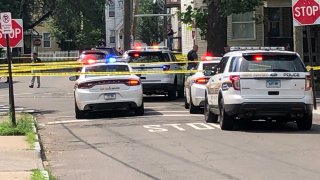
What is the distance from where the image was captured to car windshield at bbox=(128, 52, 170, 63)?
21812 millimetres

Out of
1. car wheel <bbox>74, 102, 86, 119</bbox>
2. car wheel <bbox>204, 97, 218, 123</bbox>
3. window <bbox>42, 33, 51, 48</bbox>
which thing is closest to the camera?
car wheel <bbox>204, 97, 218, 123</bbox>

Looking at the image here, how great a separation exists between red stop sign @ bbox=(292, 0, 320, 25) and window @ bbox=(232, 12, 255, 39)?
15696mm

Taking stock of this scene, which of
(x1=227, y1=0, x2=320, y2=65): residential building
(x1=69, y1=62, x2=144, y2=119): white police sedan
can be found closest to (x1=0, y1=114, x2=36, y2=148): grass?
(x1=69, y1=62, x2=144, y2=119): white police sedan

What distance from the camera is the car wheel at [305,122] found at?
13.2m

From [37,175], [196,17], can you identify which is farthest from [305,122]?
[196,17]

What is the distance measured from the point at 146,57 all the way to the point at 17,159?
12.2 m

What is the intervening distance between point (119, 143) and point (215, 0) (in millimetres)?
12288

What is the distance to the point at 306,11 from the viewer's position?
57.1 feet

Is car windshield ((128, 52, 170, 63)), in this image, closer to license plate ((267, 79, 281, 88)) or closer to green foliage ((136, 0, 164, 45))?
license plate ((267, 79, 281, 88))

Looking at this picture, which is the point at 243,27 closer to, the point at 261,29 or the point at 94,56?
the point at 261,29

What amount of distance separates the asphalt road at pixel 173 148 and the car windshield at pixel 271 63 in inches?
53.6

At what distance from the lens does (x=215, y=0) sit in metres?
23.2

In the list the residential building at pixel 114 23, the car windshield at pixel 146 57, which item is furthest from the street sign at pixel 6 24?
the residential building at pixel 114 23

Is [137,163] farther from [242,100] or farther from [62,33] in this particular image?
[62,33]
